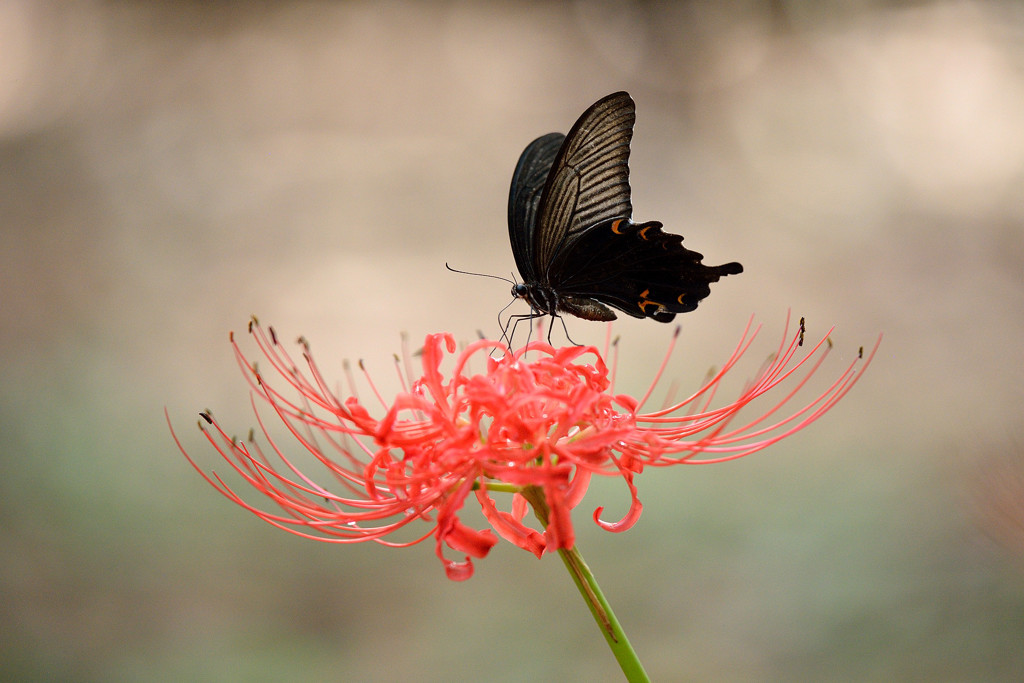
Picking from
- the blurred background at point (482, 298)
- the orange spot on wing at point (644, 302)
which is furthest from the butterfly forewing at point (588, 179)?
the blurred background at point (482, 298)

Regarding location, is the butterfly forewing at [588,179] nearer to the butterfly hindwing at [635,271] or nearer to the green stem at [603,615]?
the butterfly hindwing at [635,271]

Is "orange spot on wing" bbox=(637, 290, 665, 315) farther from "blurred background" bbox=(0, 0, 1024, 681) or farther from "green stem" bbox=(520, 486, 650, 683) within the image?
"blurred background" bbox=(0, 0, 1024, 681)

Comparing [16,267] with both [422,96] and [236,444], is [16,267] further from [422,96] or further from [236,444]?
[236,444]

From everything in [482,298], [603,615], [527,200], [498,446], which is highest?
[482,298]

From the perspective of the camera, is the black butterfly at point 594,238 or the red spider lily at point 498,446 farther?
the black butterfly at point 594,238

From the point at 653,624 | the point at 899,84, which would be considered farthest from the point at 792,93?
the point at 653,624

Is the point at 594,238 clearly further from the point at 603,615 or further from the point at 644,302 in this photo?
the point at 603,615

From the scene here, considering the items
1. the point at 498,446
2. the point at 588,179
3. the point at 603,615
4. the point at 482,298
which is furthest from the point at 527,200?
the point at 482,298

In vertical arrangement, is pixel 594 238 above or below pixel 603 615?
above
